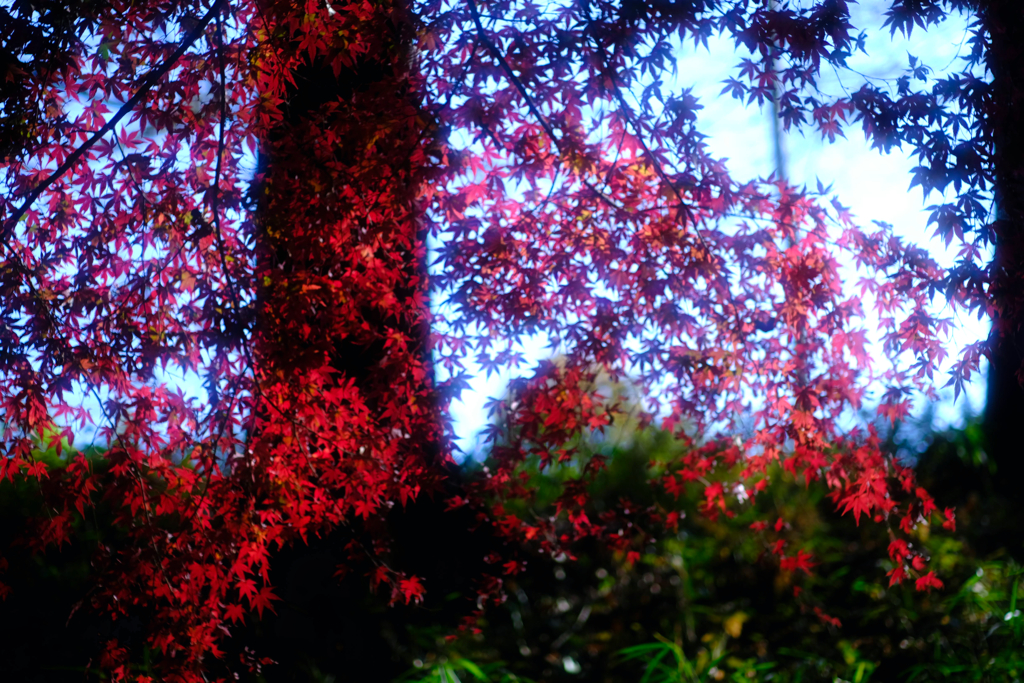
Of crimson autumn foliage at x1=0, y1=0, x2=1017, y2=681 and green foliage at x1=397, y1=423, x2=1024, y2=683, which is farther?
green foliage at x1=397, y1=423, x2=1024, y2=683

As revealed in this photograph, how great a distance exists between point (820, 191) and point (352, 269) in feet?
6.03

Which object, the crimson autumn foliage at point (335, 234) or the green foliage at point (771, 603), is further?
the green foliage at point (771, 603)

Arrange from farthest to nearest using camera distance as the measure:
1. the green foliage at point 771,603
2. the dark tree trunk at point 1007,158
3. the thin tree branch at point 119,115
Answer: the green foliage at point 771,603 < the thin tree branch at point 119,115 < the dark tree trunk at point 1007,158

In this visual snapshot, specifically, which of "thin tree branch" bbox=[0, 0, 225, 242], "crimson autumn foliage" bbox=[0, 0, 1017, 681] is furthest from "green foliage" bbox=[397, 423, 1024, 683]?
"thin tree branch" bbox=[0, 0, 225, 242]

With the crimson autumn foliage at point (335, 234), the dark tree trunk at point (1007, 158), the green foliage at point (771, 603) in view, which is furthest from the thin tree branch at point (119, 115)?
the dark tree trunk at point (1007, 158)

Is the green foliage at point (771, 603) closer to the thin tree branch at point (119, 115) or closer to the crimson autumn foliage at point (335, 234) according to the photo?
the crimson autumn foliage at point (335, 234)

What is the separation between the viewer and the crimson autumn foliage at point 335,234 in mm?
2393

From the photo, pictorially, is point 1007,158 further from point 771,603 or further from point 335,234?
point 771,603

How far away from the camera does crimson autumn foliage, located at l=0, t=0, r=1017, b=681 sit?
239 centimetres

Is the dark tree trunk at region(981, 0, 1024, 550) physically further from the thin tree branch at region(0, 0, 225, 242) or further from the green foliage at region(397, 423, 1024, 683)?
the thin tree branch at region(0, 0, 225, 242)

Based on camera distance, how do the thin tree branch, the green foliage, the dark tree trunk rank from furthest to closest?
1. the green foliage
2. the thin tree branch
3. the dark tree trunk

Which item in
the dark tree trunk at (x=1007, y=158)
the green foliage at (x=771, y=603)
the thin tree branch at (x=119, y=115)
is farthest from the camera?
the green foliage at (x=771, y=603)

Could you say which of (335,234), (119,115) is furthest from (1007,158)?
(119,115)

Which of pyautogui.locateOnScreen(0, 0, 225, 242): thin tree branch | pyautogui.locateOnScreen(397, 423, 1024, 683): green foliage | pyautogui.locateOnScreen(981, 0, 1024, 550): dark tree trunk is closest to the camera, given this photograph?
pyautogui.locateOnScreen(981, 0, 1024, 550): dark tree trunk
